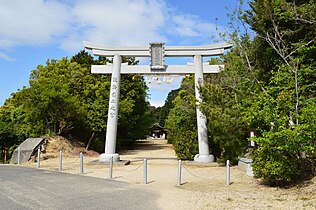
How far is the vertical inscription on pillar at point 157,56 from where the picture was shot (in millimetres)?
16500

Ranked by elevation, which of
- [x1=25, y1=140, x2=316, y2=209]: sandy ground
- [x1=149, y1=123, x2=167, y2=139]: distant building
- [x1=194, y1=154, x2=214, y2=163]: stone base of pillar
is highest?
[x1=149, y1=123, x2=167, y2=139]: distant building

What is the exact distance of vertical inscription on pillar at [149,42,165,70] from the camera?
16500mm

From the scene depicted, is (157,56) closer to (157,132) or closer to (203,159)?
(203,159)

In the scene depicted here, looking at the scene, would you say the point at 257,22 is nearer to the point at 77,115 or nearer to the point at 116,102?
the point at 116,102

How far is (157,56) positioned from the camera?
16562mm

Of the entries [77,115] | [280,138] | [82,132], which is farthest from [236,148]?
[82,132]

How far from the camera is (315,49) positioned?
9.95 m

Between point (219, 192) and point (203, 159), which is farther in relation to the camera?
point (203, 159)

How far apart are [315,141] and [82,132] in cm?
2045

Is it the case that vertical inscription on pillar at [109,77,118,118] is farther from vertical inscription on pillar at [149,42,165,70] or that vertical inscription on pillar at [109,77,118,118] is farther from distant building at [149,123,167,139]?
distant building at [149,123,167,139]

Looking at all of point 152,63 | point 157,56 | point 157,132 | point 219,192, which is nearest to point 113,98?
point 152,63

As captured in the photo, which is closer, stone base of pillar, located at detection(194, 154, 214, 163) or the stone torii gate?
stone base of pillar, located at detection(194, 154, 214, 163)

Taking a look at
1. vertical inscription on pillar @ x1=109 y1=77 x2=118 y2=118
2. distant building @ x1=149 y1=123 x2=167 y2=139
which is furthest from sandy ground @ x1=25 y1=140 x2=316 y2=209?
distant building @ x1=149 y1=123 x2=167 y2=139

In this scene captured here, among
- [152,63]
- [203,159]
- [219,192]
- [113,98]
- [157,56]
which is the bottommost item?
[219,192]
